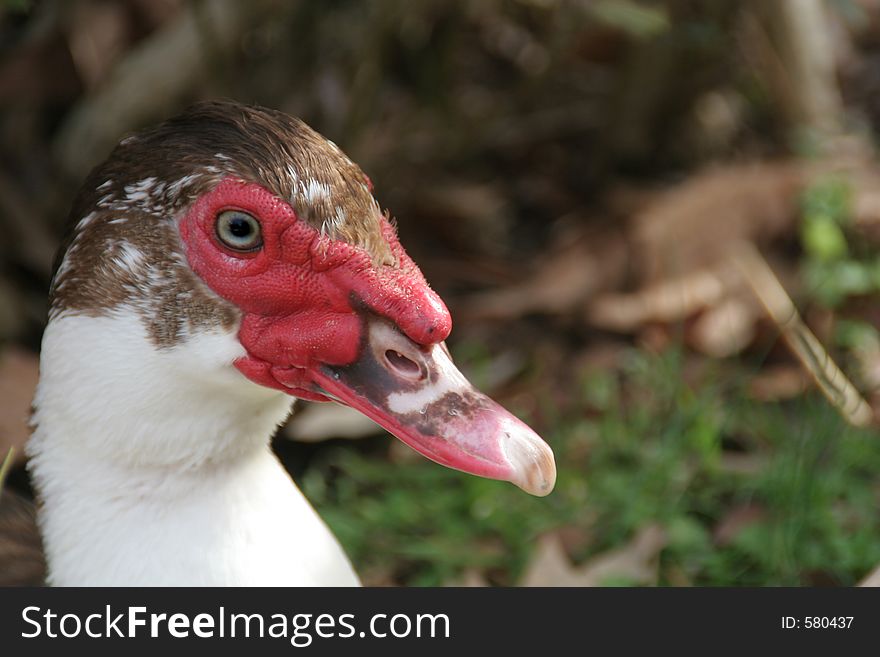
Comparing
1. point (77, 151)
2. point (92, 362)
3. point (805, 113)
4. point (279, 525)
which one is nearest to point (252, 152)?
point (92, 362)

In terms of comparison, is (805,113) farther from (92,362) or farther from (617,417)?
(92,362)

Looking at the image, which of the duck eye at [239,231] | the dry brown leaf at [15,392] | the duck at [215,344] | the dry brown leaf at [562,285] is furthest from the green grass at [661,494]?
the duck eye at [239,231]

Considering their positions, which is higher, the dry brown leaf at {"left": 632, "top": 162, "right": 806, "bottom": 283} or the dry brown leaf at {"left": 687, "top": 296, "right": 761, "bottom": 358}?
the dry brown leaf at {"left": 632, "top": 162, "right": 806, "bottom": 283}

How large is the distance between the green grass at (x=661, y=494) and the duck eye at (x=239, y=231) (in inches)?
51.1

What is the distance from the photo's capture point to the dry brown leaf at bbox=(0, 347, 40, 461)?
9.47ft

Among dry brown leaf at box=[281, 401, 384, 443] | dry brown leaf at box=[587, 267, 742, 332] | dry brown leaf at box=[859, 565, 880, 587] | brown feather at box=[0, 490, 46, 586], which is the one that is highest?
dry brown leaf at box=[587, 267, 742, 332]

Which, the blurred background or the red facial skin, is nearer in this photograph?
the red facial skin

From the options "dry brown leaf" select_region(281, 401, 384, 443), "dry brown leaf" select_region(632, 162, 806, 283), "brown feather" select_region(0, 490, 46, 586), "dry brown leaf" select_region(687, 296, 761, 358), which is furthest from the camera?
"dry brown leaf" select_region(632, 162, 806, 283)

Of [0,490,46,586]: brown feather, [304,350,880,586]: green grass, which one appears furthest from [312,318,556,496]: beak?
[304,350,880,586]: green grass

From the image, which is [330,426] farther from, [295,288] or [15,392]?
[295,288]

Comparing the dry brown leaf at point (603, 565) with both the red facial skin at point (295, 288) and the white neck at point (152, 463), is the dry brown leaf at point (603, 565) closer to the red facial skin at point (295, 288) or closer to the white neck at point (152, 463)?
the white neck at point (152, 463)

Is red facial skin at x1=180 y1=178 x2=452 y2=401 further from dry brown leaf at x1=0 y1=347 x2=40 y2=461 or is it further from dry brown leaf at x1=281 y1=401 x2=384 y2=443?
dry brown leaf at x1=281 y1=401 x2=384 y2=443

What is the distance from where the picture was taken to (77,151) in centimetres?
354
